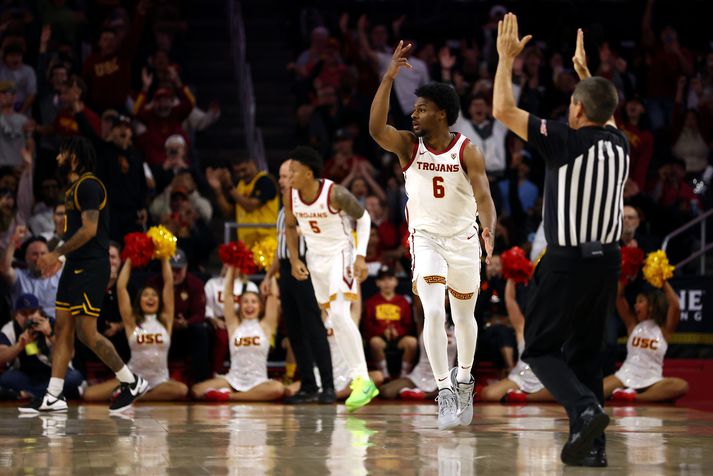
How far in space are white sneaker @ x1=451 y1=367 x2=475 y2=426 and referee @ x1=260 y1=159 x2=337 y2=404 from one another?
3.04 m

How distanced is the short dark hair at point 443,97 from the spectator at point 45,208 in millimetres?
6444

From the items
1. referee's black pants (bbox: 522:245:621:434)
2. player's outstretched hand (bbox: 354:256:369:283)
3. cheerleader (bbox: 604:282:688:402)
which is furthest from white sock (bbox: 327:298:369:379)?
referee's black pants (bbox: 522:245:621:434)

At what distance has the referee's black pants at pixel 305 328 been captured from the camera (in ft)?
37.7

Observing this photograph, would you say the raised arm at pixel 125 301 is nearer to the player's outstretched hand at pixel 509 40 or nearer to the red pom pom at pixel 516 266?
the red pom pom at pixel 516 266

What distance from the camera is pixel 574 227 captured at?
6.31 m

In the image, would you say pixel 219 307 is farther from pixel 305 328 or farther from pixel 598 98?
pixel 598 98

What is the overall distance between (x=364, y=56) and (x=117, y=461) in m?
11.3

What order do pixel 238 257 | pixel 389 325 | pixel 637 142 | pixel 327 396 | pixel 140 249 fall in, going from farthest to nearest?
pixel 637 142, pixel 389 325, pixel 238 257, pixel 140 249, pixel 327 396

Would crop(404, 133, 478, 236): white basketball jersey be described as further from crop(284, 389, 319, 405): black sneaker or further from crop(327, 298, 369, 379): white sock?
crop(284, 389, 319, 405): black sneaker

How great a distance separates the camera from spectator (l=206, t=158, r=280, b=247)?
13.5 m

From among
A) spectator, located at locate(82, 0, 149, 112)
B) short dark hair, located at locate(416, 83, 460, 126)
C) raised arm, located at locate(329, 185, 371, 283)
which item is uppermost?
spectator, located at locate(82, 0, 149, 112)

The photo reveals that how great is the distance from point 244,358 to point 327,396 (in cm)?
117

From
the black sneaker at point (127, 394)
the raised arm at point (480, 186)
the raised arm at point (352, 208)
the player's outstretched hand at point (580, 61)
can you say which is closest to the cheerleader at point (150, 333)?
the black sneaker at point (127, 394)

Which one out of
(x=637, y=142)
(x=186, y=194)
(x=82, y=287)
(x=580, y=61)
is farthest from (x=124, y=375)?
(x=637, y=142)
